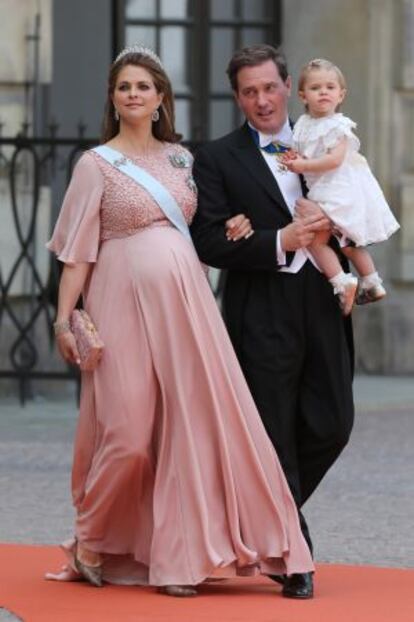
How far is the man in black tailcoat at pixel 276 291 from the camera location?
7.97m

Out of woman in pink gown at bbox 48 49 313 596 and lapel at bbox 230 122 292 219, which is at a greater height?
lapel at bbox 230 122 292 219

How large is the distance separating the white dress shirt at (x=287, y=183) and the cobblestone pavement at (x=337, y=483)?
54.7 inches

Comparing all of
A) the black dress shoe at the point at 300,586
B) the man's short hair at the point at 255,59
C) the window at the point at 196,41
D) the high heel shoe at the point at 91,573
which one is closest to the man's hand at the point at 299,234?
the man's short hair at the point at 255,59

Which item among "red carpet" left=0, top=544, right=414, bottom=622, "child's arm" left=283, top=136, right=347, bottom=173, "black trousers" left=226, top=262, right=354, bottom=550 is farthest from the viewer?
"black trousers" left=226, top=262, right=354, bottom=550

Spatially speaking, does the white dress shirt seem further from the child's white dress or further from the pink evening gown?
the pink evening gown

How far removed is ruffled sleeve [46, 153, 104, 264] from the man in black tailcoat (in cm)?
33

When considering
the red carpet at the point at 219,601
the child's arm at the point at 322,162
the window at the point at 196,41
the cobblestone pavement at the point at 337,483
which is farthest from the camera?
the window at the point at 196,41

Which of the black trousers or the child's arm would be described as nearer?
the child's arm

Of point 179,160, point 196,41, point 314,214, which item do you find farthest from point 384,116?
point 314,214

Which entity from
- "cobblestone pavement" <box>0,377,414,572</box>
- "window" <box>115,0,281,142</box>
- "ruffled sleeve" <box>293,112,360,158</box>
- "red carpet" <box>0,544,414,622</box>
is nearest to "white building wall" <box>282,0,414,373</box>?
"window" <box>115,0,281,142</box>

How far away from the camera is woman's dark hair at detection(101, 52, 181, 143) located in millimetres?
8047

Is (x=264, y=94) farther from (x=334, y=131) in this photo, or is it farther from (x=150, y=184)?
(x=150, y=184)

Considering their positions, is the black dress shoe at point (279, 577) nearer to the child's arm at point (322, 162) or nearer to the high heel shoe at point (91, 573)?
the high heel shoe at point (91, 573)

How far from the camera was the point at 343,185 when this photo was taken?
7.86m
